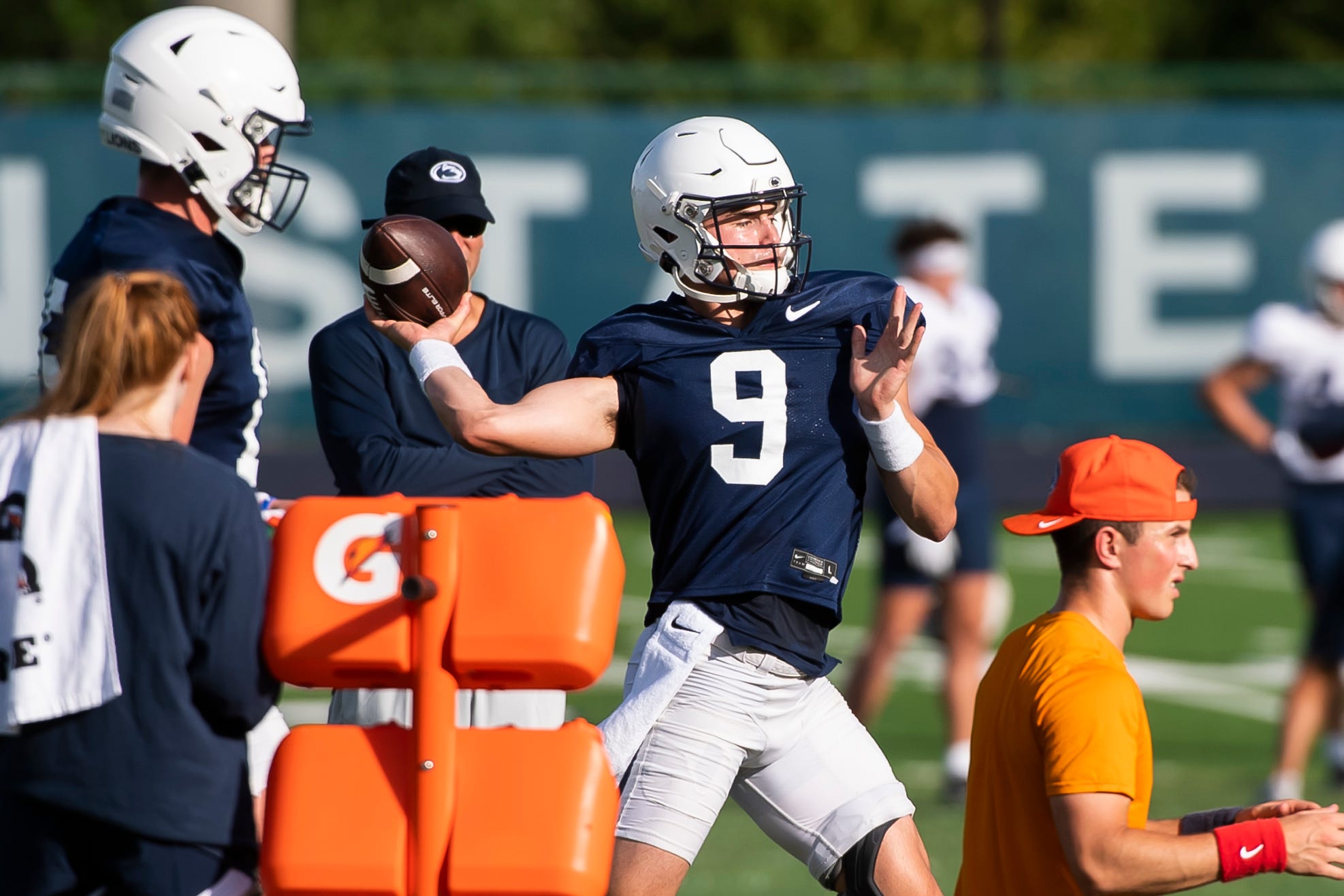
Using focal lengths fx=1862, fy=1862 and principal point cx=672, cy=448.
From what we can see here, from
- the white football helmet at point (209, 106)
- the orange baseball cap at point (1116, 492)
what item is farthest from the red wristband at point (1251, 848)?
the white football helmet at point (209, 106)

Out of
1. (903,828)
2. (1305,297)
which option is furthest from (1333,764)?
(1305,297)

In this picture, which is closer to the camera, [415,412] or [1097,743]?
[1097,743]

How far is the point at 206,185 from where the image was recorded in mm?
4277

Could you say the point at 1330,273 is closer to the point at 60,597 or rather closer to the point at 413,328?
the point at 413,328

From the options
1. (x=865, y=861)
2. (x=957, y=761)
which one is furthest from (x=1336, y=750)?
(x=865, y=861)

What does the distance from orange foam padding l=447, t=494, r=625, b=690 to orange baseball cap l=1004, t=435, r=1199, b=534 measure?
3.73 ft

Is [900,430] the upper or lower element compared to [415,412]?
upper

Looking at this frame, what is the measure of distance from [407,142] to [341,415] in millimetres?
10732

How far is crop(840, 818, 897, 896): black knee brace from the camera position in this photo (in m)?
4.05

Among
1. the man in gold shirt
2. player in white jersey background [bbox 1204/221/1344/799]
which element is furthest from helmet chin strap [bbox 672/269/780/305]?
player in white jersey background [bbox 1204/221/1344/799]

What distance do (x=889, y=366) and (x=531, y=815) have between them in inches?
52.4

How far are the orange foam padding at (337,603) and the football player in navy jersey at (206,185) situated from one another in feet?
2.70

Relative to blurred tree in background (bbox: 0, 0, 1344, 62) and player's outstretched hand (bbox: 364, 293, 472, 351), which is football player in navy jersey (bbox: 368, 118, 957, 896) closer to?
player's outstretched hand (bbox: 364, 293, 472, 351)

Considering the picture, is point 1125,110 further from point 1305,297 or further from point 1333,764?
point 1333,764
